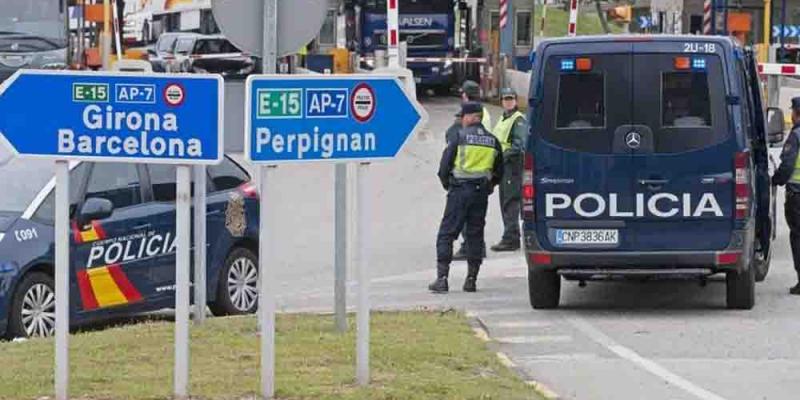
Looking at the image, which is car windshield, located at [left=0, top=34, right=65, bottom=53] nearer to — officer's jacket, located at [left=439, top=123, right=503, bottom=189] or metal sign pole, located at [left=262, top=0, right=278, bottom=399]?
officer's jacket, located at [left=439, top=123, right=503, bottom=189]

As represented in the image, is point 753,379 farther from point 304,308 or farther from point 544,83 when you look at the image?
point 304,308

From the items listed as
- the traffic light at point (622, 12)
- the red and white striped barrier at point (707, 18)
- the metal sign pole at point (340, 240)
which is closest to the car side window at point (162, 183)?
the metal sign pole at point (340, 240)

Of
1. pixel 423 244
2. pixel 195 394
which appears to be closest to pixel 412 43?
pixel 423 244

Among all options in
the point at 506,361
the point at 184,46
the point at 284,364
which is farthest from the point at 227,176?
the point at 184,46

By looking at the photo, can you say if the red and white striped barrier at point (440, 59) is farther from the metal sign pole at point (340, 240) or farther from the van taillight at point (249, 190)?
the metal sign pole at point (340, 240)

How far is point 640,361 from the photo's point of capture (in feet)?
37.0

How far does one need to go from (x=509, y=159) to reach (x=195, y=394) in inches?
384

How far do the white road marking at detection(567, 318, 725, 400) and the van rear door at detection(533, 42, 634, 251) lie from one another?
0.76 meters

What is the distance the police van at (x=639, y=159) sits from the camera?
1315cm

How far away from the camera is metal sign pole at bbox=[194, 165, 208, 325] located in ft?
38.3

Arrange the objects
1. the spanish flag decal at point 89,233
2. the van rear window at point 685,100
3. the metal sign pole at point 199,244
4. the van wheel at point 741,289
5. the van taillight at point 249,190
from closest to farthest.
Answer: the metal sign pole at point 199,244 < the spanish flag decal at point 89,233 < the van rear window at point 685,100 < the van wheel at point 741,289 < the van taillight at point 249,190

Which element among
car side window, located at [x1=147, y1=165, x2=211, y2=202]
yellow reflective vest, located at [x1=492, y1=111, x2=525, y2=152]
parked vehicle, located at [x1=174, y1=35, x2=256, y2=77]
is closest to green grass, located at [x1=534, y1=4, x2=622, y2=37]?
parked vehicle, located at [x1=174, y1=35, x2=256, y2=77]

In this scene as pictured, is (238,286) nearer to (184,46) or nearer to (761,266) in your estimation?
(761,266)

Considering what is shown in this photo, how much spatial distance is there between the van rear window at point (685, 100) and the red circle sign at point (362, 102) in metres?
4.96
